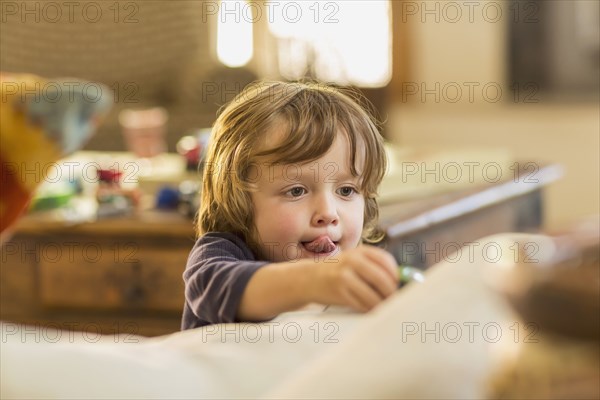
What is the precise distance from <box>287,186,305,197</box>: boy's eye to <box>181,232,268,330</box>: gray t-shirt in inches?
1.4

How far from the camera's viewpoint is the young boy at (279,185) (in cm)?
50

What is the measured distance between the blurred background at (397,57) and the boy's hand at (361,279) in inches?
111

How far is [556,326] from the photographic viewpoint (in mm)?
211

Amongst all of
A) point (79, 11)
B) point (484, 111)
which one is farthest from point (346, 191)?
point (484, 111)

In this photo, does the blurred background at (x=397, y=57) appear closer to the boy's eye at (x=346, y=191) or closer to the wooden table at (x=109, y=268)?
the wooden table at (x=109, y=268)

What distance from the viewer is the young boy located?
19.7 inches

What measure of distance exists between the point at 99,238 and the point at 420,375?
1.36m

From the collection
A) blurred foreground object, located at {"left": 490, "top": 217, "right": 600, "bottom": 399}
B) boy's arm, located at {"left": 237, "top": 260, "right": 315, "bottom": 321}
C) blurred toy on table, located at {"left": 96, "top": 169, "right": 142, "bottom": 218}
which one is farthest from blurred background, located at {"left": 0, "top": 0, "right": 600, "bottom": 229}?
blurred foreground object, located at {"left": 490, "top": 217, "right": 600, "bottom": 399}

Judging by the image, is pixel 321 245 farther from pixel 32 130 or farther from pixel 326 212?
pixel 32 130

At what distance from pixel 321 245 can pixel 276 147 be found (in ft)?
0.17

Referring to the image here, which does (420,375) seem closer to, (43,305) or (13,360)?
(13,360)

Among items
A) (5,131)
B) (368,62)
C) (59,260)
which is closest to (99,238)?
(59,260)

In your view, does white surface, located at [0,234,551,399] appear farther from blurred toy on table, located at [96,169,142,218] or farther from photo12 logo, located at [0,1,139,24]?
photo12 logo, located at [0,1,139,24]

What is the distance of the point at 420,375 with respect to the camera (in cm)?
26
